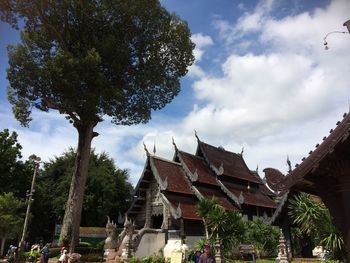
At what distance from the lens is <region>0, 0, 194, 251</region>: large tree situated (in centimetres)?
2028

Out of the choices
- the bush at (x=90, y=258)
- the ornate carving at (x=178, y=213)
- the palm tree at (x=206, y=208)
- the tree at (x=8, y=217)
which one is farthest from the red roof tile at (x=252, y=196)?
the tree at (x=8, y=217)

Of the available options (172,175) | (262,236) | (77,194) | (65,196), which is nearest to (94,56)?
(77,194)

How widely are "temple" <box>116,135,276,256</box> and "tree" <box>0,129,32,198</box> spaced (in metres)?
17.5

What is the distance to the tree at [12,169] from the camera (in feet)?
121

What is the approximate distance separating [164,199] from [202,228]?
11.9 ft

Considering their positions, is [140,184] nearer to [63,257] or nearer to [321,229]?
[63,257]

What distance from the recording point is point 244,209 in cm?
2777

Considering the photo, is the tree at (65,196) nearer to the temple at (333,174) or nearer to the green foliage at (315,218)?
the green foliage at (315,218)

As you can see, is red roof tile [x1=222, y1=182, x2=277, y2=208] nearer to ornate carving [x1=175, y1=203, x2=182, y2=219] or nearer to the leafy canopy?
ornate carving [x1=175, y1=203, x2=182, y2=219]

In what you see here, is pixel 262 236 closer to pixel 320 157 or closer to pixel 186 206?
pixel 186 206

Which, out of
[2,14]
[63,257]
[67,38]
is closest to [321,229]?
[63,257]

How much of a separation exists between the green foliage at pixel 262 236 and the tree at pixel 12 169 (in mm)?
25557

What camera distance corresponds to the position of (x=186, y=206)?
80.1 feet

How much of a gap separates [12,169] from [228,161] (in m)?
23.9
